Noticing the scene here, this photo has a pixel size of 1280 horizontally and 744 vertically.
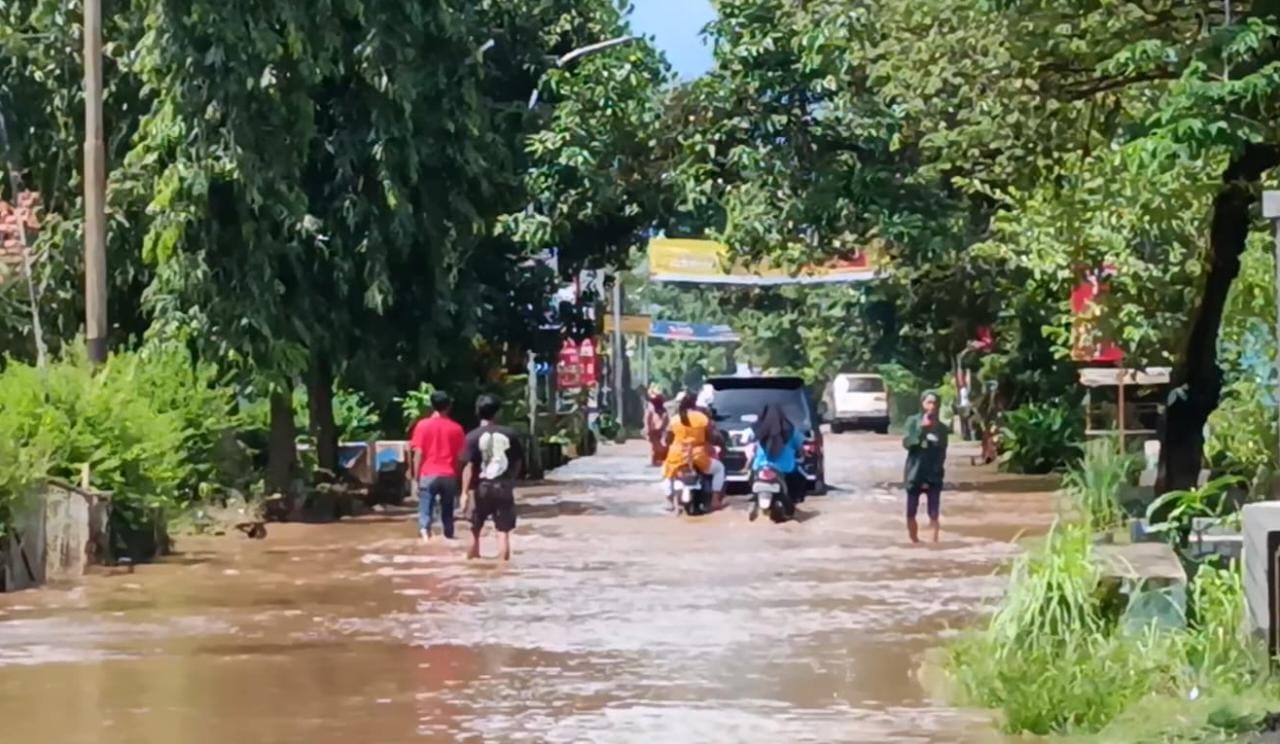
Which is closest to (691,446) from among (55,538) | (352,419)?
(55,538)

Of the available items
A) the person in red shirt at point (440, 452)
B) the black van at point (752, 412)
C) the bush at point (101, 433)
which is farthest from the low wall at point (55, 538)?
the black van at point (752, 412)

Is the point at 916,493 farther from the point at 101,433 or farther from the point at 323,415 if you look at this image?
the point at 323,415

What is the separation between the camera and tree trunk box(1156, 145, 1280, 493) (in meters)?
21.0

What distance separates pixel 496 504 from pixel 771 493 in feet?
23.0

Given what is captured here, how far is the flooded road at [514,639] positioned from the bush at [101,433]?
0.82 m

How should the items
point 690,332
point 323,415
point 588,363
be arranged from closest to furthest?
point 323,415 < point 588,363 < point 690,332

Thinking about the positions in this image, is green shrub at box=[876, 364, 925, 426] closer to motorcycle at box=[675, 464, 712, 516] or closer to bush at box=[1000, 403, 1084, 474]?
bush at box=[1000, 403, 1084, 474]

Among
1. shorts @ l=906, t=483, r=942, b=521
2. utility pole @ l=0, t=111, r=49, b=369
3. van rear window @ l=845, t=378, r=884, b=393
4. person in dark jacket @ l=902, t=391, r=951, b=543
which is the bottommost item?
shorts @ l=906, t=483, r=942, b=521

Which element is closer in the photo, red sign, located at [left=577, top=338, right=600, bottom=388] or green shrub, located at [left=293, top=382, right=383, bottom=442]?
green shrub, located at [left=293, top=382, right=383, bottom=442]

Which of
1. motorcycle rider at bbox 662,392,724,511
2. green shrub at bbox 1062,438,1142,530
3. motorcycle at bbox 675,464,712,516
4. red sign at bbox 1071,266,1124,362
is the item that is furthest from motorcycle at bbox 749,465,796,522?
green shrub at bbox 1062,438,1142,530

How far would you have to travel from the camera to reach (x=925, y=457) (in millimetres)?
24609

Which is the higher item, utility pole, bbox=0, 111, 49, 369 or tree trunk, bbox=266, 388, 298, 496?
utility pole, bbox=0, 111, 49, 369

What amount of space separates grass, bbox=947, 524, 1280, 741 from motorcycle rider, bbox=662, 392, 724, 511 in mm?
17299

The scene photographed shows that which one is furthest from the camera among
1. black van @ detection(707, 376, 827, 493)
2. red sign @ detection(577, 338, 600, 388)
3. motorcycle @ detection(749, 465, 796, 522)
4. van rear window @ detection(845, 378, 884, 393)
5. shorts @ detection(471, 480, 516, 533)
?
van rear window @ detection(845, 378, 884, 393)
